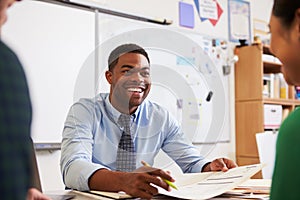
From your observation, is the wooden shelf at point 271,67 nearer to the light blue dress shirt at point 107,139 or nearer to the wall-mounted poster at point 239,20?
the wall-mounted poster at point 239,20

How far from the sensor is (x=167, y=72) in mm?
1767

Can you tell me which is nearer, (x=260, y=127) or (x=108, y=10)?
(x=108, y=10)

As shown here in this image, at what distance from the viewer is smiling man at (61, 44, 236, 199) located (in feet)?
3.75

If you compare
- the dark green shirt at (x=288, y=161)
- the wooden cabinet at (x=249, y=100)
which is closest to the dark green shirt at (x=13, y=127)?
the dark green shirt at (x=288, y=161)

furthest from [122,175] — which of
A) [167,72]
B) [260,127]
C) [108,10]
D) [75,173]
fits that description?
[260,127]

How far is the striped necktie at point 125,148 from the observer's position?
4.05 feet

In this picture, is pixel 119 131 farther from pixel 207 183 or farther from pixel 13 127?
pixel 13 127

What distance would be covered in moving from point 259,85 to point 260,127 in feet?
1.08

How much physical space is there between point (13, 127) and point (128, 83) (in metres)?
0.86

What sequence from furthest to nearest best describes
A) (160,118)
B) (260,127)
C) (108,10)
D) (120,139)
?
(260,127)
(108,10)
(160,118)
(120,139)

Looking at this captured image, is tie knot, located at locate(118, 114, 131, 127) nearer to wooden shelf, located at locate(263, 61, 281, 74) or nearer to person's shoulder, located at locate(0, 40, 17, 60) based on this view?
person's shoulder, located at locate(0, 40, 17, 60)

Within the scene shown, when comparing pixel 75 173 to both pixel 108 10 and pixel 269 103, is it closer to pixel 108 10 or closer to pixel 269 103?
pixel 108 10

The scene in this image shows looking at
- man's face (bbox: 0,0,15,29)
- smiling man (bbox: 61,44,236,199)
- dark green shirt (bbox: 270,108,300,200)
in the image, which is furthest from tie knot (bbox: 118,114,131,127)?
man's face (bbox: 0,0,15,29)

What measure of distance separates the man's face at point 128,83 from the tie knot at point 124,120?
0.06 ft
